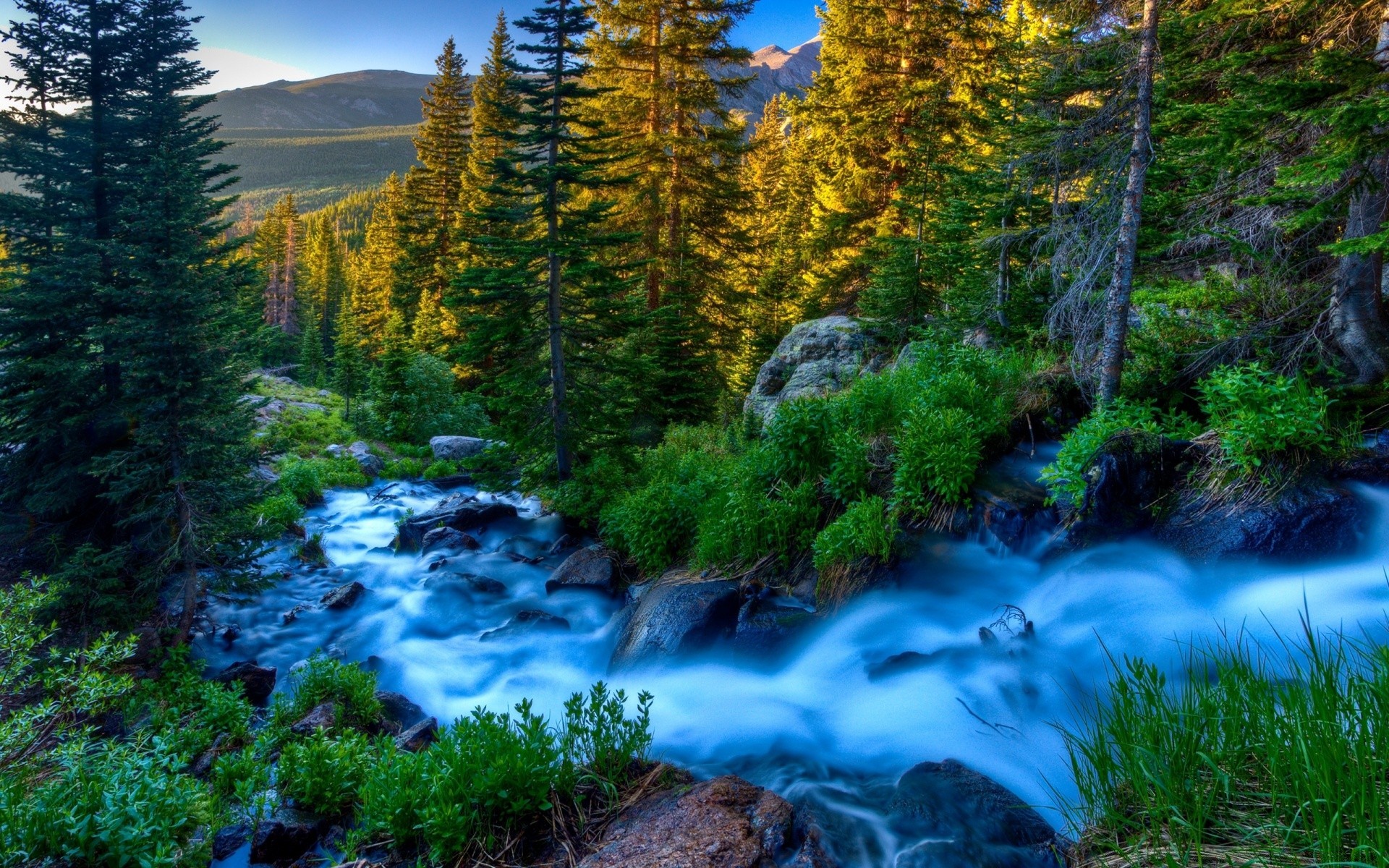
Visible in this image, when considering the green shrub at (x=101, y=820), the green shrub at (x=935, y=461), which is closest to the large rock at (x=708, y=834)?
the green shrub at (x=101, y=820)

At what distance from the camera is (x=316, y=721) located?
7539mm

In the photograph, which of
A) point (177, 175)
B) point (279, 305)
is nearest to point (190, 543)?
point (177, 175)

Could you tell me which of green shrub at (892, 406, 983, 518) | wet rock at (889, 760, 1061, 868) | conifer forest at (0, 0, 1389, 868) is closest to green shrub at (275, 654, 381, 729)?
conifer forest at (0, 0, 1389, 868)

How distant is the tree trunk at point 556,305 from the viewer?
14.0 m

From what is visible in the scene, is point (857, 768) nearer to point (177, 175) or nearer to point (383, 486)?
point (177, 175)

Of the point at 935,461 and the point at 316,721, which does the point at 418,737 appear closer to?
the point at 316,721

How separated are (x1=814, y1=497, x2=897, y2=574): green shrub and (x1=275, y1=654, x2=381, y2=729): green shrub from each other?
6.02m

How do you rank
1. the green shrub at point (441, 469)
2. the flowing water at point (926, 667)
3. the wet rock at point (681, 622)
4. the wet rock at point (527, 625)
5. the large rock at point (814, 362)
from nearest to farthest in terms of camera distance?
the flowing water at point (926, 667) → the wet rock at point (681, 622) → the wet rock at point (527, 625) → the large rock at point (814, 362) → the green shrub at point (441, 469)

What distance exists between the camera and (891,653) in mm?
7055

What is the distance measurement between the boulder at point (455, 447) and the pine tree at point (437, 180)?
15.3 m

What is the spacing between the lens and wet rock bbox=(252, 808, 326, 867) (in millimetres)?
5188

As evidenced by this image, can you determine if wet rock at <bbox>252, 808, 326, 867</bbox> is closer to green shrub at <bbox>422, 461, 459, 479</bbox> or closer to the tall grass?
the tall grass

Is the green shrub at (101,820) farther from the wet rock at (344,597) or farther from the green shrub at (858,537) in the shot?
the wet rock at (344,597)

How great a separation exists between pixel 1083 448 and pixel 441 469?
66.9 feet
